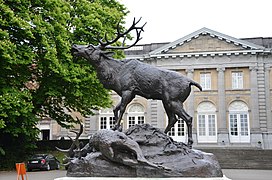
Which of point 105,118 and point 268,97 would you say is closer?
point 268,97

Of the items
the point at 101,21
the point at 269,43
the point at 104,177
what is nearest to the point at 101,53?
the point at 104,177

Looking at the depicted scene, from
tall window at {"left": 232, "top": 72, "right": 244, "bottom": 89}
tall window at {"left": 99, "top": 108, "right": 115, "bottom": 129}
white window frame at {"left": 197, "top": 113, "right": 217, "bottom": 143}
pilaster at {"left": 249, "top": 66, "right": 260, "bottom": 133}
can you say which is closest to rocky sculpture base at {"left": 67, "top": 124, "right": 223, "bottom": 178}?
white window frame at {"left": 197, "top": 113, "right": 217, "bottom": 143}

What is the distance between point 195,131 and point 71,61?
22.1m

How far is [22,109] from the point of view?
61.1 ft

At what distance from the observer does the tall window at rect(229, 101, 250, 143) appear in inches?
1524

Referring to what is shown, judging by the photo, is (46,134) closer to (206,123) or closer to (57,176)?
(206,123)

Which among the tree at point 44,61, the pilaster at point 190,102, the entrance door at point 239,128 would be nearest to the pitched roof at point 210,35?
the pilaster at point 190,102

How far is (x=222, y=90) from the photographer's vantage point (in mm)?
40062

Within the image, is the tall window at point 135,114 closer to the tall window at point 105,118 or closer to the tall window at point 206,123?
the tall window at point 105,118

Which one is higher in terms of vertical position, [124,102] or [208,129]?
[124,102]

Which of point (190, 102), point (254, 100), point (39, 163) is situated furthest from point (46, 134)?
point (254, 100)

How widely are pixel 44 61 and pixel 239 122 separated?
85.0 feet

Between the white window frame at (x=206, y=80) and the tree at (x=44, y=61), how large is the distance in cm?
1853

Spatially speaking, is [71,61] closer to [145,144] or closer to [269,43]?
[145,144]
